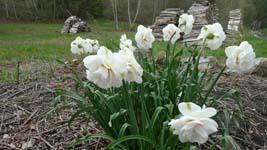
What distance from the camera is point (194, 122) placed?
1067mm

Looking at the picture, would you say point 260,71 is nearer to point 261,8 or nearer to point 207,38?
point 207,38

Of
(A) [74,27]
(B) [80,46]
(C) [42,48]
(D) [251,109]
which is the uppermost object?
(B) [80,46]

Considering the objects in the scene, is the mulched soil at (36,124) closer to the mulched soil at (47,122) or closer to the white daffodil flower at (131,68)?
the mulched soil at (47,122)

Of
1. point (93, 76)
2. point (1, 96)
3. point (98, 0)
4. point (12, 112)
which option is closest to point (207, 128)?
point (93, 76)

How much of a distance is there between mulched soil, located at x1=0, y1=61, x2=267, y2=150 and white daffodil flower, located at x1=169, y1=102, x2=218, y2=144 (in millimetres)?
975

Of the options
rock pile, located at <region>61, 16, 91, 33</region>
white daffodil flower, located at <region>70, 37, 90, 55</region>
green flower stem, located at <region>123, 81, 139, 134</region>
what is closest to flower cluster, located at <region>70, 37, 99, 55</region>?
white daffodil flower, located at <region>70, 37, 90, 55</region>

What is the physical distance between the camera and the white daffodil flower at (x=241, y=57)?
59.5 inches

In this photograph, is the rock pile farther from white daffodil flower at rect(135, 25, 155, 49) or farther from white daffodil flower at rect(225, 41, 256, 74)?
white daffodil flower at rect(225, 41, 256, 74)

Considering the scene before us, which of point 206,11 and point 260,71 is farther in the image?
point 206,11

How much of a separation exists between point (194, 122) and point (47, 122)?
1.52 meters

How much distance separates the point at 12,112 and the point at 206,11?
8601 mm

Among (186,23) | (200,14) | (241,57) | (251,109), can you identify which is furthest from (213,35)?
(200,14)

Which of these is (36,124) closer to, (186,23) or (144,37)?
(144,37)

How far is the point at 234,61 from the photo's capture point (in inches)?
60.1
